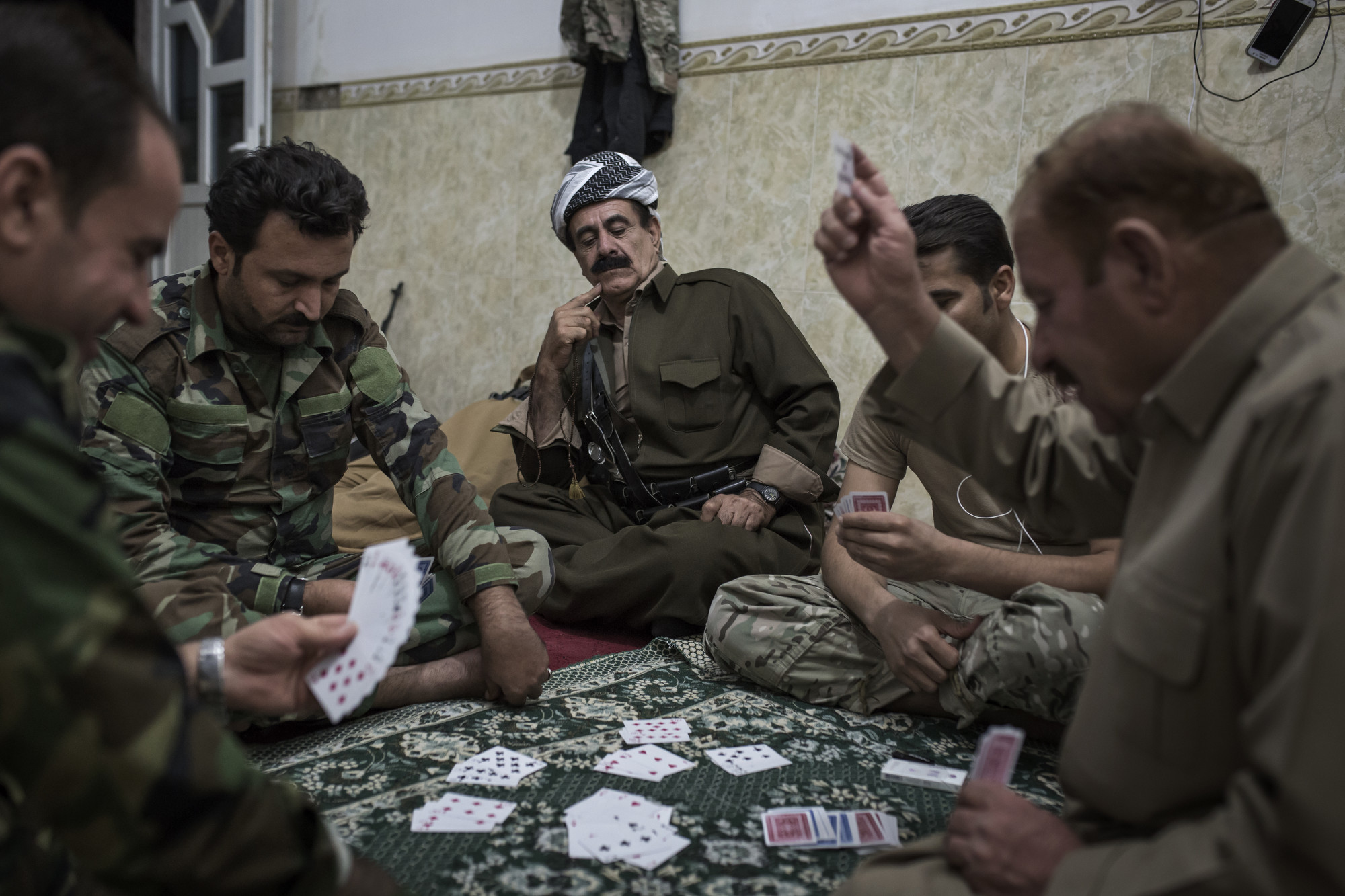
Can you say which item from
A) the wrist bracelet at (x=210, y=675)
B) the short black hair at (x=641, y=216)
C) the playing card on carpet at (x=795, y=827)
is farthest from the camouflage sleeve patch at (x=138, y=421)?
the short black hair at (x=641, y=216)

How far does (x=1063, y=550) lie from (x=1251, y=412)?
4.93 feet

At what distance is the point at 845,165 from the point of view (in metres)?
1.43

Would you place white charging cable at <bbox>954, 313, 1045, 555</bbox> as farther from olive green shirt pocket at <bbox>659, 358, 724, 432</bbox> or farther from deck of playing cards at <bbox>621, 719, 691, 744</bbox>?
olive green shirt pocket at <bbox>659, 358, 724, 432</bbox>

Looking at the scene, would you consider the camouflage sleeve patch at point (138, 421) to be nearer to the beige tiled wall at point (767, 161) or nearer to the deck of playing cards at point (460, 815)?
the deck of playing cards at point (460, 815)

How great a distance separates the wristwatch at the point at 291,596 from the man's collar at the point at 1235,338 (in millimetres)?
1909

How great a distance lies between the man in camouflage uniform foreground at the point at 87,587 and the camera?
2.69ft

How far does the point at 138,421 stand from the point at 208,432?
0.52ft

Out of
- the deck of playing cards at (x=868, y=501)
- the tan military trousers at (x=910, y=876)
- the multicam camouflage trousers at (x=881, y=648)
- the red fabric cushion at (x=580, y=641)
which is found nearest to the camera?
the tan military trousers at (x=910, y=876)

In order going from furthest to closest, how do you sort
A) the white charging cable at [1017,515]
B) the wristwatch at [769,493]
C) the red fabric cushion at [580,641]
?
the wristwatch at [769,493], the red fabric cushion at [580,641], the white charging cable at [1017,515]

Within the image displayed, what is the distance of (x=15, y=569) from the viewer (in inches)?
31.9

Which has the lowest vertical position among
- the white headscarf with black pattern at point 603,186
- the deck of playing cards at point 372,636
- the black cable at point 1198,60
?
the deck of playing cards at point 372,636

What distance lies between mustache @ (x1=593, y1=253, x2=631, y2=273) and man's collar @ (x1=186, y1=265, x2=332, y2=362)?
1.38 metres

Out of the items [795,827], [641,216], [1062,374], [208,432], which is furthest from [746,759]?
[641,216]

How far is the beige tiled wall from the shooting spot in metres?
3.46
